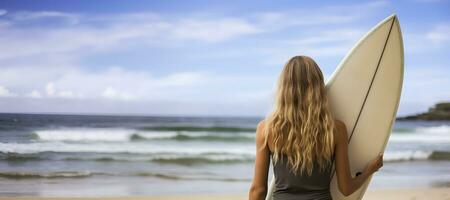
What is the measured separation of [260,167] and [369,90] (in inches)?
33.2

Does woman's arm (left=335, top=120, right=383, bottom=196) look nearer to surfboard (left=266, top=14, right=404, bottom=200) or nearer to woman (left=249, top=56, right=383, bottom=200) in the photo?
woman (left=249, top=56, right=383, bottom=200)

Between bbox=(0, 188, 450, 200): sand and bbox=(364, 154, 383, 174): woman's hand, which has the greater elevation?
bbox=(364, 154, 383, 174): woman's hand

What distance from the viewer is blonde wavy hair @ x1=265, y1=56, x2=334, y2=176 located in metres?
1.98

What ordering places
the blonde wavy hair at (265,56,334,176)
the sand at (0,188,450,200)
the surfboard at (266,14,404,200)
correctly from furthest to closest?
the sand at (0,188,450,200)
the surfboard at (266,14,404,200)
the blonde wavy hair at (265,56,334,176)

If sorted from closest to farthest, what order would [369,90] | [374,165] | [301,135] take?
1. [301,135]
2. [374,165]
3. [369,90]

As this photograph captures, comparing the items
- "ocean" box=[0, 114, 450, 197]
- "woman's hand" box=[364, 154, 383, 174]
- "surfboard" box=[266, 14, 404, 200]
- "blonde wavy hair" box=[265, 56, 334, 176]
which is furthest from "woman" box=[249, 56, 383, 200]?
"ocean" box=[0, 114, 450, 197]

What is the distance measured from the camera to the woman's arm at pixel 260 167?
2.03 m

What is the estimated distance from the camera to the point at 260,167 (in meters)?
2.07

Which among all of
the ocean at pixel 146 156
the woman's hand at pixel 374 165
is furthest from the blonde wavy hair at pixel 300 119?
the ocean at pixel 146 156

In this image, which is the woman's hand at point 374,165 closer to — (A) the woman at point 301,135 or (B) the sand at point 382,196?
(A) the woman at point 301,135

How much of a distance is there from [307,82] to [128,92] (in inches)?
580

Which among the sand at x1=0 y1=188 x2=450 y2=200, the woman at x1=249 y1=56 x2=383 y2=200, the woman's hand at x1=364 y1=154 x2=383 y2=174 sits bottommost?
the sand at x1=0 y1=188 x2=450 y2=200

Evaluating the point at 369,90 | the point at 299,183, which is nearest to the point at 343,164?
the point at 299,183

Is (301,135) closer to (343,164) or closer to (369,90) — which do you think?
(343,164)
